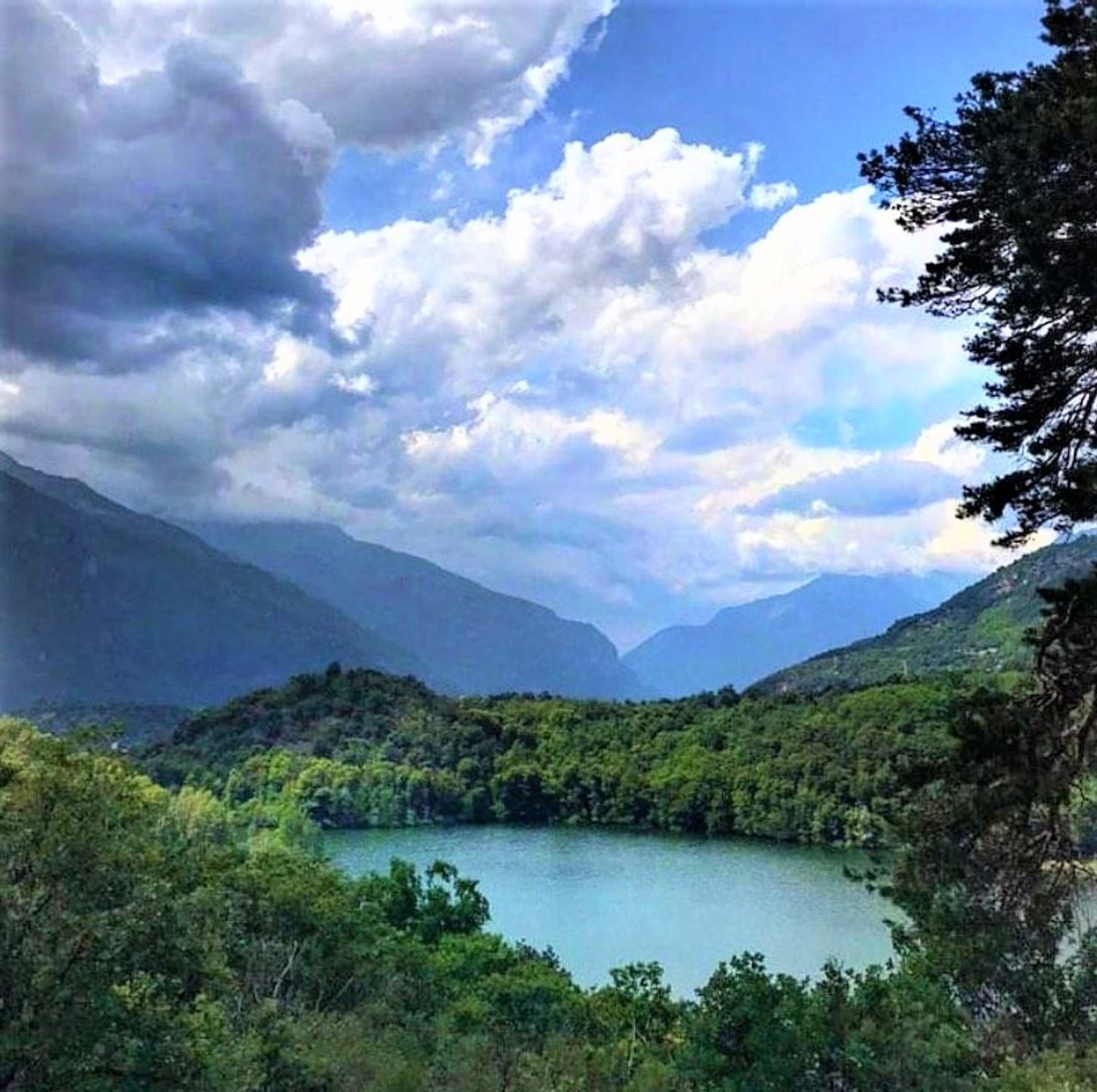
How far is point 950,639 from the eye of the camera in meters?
120

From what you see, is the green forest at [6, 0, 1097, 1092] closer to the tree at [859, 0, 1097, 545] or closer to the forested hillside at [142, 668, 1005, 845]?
the tree at [859, 0, 1097, 545]

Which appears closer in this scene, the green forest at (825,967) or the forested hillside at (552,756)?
the green forest at (825,967)

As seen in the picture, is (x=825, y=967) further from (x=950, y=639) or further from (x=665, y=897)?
(x=950, y=639)

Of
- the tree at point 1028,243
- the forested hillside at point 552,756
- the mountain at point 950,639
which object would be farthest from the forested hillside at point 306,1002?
the mountain at point 950,639

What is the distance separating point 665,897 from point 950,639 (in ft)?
293

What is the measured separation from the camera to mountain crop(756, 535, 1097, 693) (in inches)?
4087

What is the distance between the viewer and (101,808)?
297 inches

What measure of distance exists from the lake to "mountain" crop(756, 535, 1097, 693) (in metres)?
41.2

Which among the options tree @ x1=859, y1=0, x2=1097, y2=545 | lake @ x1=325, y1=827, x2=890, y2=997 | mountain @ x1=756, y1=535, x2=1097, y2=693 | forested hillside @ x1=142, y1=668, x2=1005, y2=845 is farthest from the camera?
mountain @ x1=756, y1=535, x2=1097, y2=693

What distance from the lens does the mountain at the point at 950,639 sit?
104 meters

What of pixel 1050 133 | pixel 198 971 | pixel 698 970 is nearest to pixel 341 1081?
pixel 198 971

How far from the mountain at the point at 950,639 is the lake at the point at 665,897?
41190 millimetres

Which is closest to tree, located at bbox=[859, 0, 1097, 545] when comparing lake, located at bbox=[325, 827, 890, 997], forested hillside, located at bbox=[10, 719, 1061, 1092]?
forested hillside, located at bbox=[10, 719, 1061, 1092]

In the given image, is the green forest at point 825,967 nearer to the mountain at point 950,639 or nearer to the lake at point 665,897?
the lake at point 665,897
